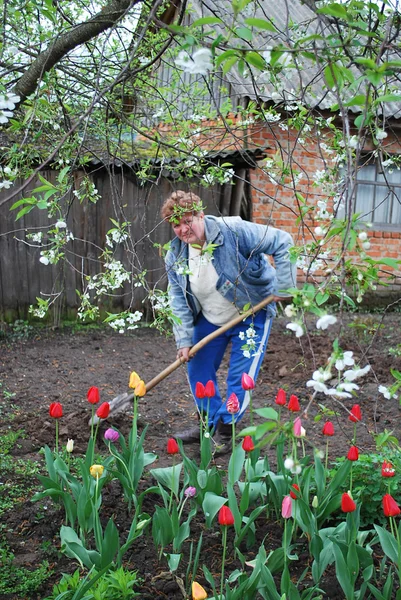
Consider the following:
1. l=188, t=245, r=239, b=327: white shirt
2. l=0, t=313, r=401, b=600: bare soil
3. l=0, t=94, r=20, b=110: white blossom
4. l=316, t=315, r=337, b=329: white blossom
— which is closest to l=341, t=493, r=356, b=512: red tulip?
l=0, t=313, r=401, b=600: bare soil

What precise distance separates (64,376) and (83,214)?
251cm

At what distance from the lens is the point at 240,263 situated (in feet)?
11.4

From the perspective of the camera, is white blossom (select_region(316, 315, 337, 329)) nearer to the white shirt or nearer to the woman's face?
the woman's face

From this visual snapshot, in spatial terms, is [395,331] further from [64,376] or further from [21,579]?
[21,579]

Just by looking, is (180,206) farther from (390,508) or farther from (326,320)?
(326,320)

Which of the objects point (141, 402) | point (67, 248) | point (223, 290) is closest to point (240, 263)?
point (223, 290)

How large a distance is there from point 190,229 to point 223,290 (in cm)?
48

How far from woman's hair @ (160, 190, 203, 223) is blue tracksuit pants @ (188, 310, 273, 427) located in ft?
2.78

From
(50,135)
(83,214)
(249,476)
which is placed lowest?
(249,476)

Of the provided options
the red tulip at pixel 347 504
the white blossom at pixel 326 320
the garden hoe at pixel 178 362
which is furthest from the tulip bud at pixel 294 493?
the garden hoe at pixel 178 362

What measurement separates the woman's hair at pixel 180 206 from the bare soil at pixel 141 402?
2.93ft

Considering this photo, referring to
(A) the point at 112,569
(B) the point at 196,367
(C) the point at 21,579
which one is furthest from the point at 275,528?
(B) the point at 196,367

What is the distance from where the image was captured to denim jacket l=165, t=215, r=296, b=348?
3.31m

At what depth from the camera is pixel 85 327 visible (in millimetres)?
7461
